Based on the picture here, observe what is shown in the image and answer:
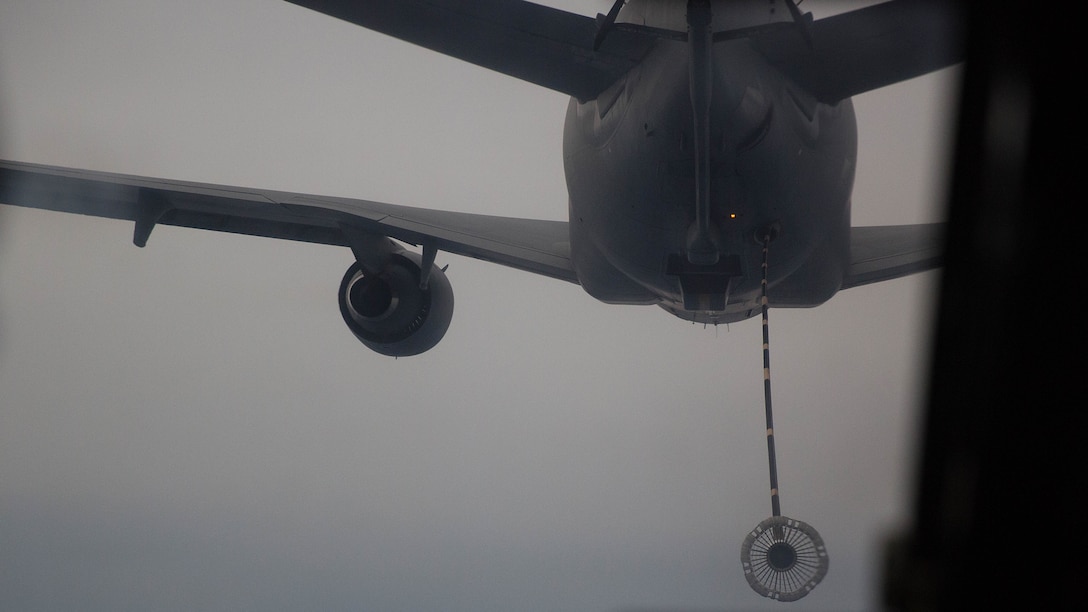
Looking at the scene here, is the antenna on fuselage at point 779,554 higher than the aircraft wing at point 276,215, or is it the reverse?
the aircraft wing at point 276,215

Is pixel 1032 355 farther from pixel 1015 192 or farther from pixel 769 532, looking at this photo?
pixel 769 532

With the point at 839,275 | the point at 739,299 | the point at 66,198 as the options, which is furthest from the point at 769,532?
the point at 66,198

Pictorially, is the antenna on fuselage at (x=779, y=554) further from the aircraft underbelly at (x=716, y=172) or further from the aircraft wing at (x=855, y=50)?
the aircraft wing at (x=855, y=50)

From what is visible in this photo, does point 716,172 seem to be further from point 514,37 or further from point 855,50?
point 514,37

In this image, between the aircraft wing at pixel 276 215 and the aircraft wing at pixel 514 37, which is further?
the aircraft wing at pixel 276 215

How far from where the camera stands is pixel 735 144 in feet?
26.4

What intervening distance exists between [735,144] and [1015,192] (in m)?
6.22

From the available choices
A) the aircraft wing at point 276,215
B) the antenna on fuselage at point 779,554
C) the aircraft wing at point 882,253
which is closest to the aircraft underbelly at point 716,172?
the aircraft wing at point 882,253

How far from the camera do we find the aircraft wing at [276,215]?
11.3 m

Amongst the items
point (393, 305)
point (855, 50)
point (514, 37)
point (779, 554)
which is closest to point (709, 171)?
point (855, 50)

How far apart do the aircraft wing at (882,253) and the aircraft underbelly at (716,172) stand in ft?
5.92

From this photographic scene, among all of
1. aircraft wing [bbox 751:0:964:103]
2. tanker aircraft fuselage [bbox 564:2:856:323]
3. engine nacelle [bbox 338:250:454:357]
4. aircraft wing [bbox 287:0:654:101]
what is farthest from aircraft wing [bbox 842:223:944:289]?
engine nacelle [bbox 338:250:454:357]

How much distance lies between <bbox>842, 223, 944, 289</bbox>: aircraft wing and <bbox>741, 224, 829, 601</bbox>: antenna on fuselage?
579cm

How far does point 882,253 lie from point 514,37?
21.0 ft
